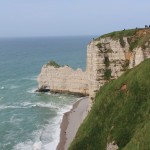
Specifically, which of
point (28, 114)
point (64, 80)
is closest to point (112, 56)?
point (28, 114)

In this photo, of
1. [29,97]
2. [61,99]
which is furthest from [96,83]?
[29,97]

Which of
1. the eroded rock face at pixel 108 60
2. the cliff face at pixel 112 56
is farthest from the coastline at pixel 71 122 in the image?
the cliff face at pixel 112 56

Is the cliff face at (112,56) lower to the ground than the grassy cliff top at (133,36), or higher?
lower

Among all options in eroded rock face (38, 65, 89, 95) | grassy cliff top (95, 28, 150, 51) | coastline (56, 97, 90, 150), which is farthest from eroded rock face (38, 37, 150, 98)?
eroded rock face (38, 65, 89, 95)

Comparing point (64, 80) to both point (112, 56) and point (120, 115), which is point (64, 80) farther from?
point (120, 115)

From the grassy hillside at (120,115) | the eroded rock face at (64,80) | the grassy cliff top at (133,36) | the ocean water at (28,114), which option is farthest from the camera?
the eroded rock face at (64,80)

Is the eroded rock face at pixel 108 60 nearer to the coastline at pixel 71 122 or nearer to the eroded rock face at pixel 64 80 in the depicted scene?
the coastline at pixel 71 122

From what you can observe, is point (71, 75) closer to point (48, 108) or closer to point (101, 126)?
point (48, 108)
